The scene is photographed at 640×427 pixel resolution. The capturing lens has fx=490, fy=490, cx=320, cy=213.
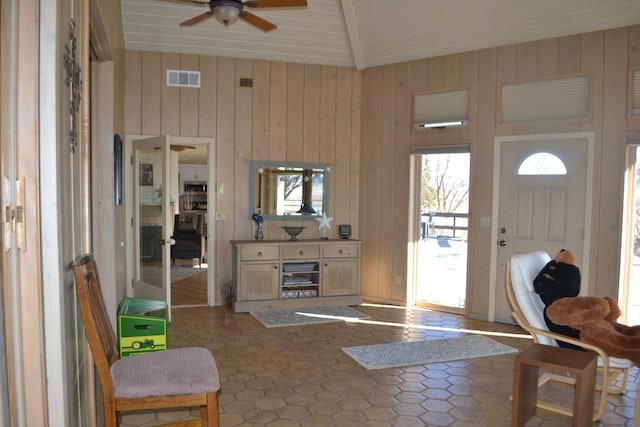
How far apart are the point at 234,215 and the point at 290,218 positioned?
28.5 inches

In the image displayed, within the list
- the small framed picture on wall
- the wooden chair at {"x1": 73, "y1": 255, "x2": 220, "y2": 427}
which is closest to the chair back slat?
the wooden chair at {"x1": 73, "y1": 255, "x2": 220, "y2": 427}

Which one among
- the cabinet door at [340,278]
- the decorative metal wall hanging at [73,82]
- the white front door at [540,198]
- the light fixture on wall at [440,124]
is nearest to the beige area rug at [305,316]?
the cabinet door at [340,278]

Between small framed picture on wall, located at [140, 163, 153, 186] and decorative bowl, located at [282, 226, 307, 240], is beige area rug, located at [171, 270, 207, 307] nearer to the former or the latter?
decorative bowl, located at [282, 226, 307, 240]

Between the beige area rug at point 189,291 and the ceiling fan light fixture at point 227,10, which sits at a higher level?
the ceiling fan light fixture at point 227,10

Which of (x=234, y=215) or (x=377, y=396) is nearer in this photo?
(x=377, y=396)

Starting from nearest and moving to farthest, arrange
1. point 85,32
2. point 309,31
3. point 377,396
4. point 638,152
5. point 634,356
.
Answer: point 85,32 < point 634,356 < point 377,396 < point 638,152 < point 309,31

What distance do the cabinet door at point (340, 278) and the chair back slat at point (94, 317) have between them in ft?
12.9

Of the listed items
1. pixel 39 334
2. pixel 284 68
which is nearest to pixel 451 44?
pixel 284 68

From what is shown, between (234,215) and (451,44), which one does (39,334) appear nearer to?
(234,215)

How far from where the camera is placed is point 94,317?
79.4 inches

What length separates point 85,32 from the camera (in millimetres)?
2311

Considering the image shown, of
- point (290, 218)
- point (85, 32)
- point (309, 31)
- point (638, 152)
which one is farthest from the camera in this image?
point (290, 218)

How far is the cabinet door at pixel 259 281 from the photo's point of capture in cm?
567

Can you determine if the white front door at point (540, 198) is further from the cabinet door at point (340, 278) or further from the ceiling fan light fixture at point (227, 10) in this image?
the ceiling fan light fixture at point (227, 10)
